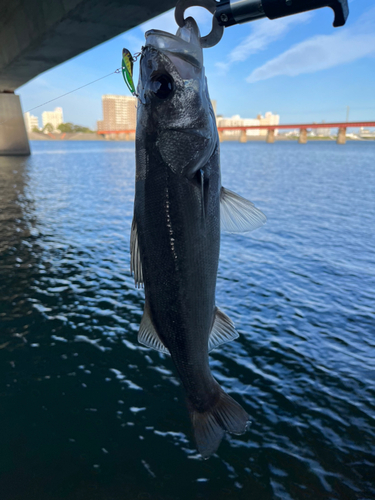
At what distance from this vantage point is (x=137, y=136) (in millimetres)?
2738

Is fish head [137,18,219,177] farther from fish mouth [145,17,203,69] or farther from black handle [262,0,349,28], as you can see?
black handle [262,0,349,28]

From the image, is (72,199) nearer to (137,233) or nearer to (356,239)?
(356,239)

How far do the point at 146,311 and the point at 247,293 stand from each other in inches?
332

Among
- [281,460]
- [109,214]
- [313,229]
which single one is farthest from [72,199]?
[281,460]

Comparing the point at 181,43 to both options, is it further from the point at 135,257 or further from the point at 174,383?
the point at 174,383

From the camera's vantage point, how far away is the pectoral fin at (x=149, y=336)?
10.2 feet

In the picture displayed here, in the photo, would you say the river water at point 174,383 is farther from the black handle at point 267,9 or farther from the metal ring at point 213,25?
the black handle at point 267,9

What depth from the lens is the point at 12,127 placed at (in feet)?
187

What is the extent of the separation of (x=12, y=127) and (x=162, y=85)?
64182 mm

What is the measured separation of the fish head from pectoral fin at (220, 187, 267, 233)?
49 centimetres

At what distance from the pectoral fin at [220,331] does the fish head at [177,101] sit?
142cm

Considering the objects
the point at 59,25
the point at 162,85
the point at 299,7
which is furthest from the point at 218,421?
the point at 59,25

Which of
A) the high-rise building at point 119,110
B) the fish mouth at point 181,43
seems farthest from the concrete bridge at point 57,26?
the high-rise building at point 119,110

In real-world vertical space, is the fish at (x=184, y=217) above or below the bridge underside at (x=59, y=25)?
below
